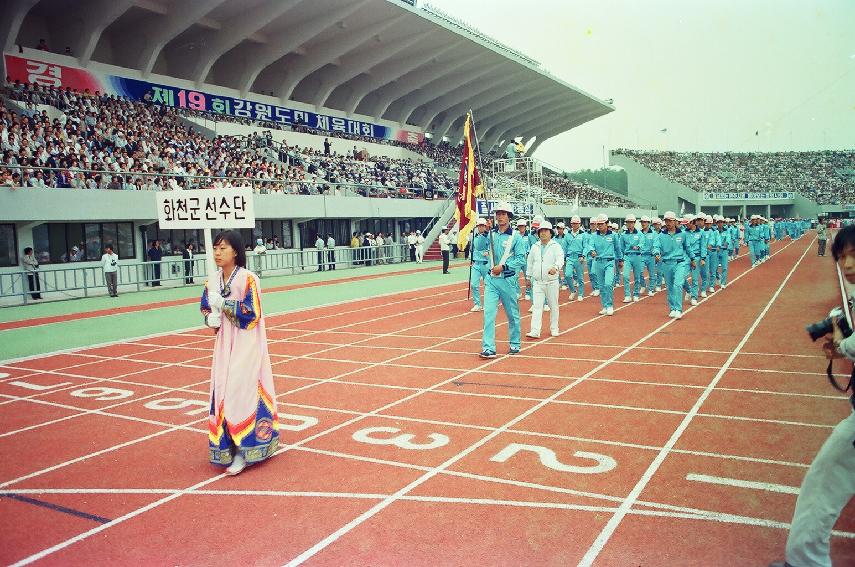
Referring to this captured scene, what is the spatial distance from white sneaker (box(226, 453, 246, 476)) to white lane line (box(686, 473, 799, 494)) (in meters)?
3.39

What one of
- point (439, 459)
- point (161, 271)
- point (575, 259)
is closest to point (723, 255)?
point (575, 259)

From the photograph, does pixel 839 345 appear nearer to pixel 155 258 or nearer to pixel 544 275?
pixel 544 275

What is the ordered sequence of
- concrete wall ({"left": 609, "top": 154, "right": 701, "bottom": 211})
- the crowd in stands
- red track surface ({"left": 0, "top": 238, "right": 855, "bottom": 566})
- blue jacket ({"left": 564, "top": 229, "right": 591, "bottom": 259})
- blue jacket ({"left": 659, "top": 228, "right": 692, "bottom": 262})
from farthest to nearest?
1. the crowd in stands
2. concrete wall ({"left": 609, "top": 154, "right": 701, "bottom": 211})
3. blue jacket ({"left": 564, "top": 229, "right": 591, "bottom": 259})
4. blue jacket ({"left": 659, "top": 228, "right": 692, "bottom": 262})
5. red track surface ({"left": 0, "top": 238, "right": 855, "bottom": 566})

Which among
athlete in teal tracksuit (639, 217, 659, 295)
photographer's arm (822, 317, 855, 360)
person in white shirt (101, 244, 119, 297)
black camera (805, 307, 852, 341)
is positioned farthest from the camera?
person in white shirt (101, 244, 119, 297)

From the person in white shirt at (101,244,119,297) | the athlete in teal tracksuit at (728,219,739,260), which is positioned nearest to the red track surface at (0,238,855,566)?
the person in white shirt at (101,244,119,297)

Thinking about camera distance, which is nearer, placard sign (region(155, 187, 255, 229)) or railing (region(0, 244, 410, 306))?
placard sign (region(155, 187, 255, 229))

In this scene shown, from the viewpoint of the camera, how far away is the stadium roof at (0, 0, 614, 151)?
2761 cm

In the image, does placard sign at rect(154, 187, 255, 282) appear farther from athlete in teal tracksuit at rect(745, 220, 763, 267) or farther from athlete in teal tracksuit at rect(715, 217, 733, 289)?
athlete in teal tracksuit at rect(745, 220, 763, 267)

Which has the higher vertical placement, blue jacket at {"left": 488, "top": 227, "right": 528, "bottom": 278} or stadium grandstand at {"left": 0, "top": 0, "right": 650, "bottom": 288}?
stadium grandstand at {"left": 0, "top": 0, "right": 650, "bottom": 288}

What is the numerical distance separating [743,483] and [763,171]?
9239cm

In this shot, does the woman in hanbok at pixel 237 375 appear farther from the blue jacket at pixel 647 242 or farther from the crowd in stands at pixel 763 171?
the crowd in stands at pixel 763 171

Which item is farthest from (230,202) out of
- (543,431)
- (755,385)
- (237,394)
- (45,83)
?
(45,83)

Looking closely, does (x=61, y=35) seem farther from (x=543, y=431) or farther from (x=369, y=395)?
(x=543, y=431)

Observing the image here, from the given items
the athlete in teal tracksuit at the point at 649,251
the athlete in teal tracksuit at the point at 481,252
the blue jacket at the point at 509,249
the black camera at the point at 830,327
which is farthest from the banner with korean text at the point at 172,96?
the black camera at the point at 830,327
